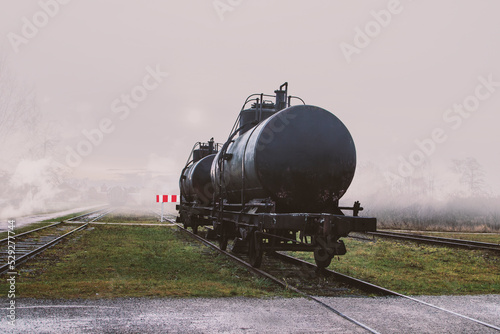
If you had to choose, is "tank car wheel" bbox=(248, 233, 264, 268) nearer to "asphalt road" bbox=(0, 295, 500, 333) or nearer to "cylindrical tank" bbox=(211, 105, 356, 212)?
"cylindrical tank" bbox=(211, 105, 356, 212)

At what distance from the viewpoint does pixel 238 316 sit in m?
6.13

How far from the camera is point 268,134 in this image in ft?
30.9

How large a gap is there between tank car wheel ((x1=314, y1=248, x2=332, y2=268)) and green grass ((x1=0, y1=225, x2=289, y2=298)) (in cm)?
136

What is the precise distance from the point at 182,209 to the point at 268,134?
42.1 ft

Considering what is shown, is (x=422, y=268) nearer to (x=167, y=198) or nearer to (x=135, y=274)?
(x=135, y=274)

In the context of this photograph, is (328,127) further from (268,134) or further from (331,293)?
(331,293)

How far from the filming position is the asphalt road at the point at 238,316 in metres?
5.56

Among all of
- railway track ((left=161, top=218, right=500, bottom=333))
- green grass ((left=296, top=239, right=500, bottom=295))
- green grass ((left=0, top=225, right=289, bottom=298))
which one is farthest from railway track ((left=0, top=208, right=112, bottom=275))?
green grass ((left=296, top=239, right=500, bottom=295))

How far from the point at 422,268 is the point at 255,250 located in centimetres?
432

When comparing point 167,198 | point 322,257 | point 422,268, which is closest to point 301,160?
point 322,257

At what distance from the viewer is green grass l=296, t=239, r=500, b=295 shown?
8.92 meters

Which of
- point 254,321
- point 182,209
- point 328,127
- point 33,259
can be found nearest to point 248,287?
point 254,321

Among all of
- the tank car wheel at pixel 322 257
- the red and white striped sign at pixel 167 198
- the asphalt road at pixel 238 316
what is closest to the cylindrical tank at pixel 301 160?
the tank car wheel at pixel 322 257

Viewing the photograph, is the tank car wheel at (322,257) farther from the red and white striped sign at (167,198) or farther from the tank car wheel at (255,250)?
the red and white striped sign at (167,198)
